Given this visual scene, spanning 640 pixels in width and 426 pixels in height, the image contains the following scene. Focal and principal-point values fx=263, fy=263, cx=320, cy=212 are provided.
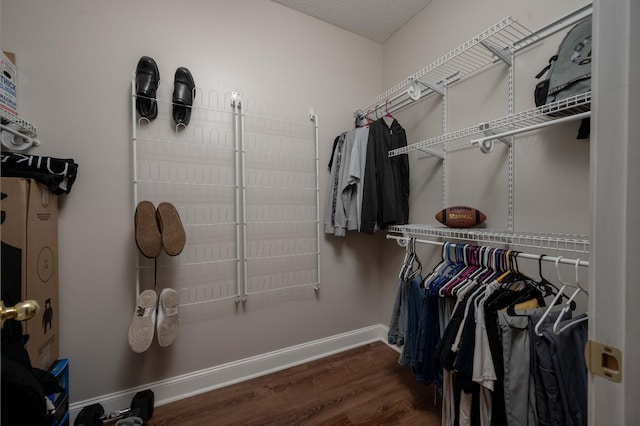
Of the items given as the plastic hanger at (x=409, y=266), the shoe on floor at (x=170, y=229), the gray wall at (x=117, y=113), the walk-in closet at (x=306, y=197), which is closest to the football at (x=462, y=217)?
the walk-in closet at (x=306, y=197)

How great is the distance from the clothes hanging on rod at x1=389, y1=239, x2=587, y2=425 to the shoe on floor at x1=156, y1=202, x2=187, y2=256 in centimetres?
143

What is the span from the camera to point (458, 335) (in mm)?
1214

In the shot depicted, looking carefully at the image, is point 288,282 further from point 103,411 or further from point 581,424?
point 581,424

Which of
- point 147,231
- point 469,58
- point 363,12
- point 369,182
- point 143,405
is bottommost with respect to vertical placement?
point 143,405

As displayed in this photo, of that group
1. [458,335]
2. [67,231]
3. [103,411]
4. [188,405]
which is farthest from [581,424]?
[67,231]

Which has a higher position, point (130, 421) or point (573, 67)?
point (573, 67)

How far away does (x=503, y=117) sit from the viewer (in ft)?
4.47

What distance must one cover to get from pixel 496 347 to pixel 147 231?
178 centimetres

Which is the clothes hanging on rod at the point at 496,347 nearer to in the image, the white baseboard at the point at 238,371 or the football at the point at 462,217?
the football at the point at 462,217

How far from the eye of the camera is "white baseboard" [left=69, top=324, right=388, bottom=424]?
158cm

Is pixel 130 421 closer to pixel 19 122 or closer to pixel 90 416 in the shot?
pixel 90 416

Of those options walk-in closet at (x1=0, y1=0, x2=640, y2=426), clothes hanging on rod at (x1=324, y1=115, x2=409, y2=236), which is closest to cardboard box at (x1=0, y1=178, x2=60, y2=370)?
walk-in closet at (x1=0, y1=0, x2=640, y2=426)

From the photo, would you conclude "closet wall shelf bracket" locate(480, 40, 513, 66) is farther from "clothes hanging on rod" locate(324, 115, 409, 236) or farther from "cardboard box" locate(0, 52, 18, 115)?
"cardboard box" locate(0, 52, 18, 115)

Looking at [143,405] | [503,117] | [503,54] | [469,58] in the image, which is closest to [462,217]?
[503,117]
